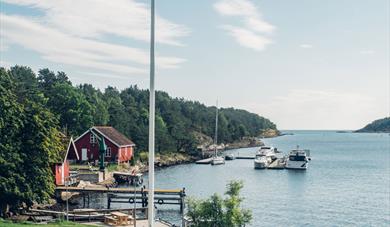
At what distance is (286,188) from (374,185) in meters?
15.6

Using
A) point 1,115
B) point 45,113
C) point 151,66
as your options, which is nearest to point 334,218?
point 45,113

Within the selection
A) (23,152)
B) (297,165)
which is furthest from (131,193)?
(297,165)

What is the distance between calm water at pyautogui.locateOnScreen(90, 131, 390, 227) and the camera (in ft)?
163

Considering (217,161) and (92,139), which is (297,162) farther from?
(92,139)

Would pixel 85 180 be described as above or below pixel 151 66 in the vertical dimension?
below

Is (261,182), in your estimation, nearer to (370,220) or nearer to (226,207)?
(370,220)

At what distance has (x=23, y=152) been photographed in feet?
128

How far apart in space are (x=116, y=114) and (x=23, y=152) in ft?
238

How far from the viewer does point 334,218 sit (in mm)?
49938

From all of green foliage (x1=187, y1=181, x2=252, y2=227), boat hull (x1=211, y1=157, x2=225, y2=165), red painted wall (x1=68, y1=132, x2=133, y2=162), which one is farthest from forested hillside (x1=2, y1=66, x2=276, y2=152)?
green foliage (x1=187, y1=181, x2=252, y2=227)

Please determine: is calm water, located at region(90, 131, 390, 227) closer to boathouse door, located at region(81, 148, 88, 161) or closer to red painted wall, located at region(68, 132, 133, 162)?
red painted wall, located at region(68, 132, 133, 162)

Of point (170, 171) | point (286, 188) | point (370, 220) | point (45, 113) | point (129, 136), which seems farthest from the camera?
point (129, 136)

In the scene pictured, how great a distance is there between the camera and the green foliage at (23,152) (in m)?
36.9

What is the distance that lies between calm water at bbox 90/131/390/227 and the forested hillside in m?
13.9
